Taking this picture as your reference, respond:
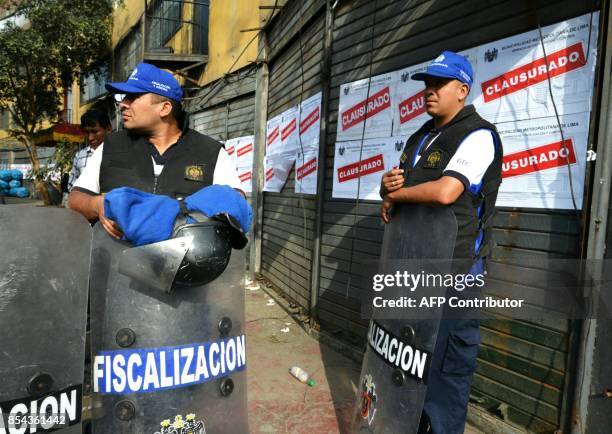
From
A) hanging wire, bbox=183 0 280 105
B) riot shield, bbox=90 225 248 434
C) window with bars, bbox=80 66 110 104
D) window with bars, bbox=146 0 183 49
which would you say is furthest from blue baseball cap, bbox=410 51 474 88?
window with bars, bbox=80 66 110 104

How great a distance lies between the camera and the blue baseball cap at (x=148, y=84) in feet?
6.37

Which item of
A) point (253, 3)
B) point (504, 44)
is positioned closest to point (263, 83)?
point (253, 3)

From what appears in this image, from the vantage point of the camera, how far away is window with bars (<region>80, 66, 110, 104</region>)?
17.1 m

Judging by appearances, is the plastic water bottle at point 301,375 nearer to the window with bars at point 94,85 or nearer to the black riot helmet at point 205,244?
the black riot helmet at point 205,244

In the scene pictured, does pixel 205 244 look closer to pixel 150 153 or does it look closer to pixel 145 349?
pixel 145 349

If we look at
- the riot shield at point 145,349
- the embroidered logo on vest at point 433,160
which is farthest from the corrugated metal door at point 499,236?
the riot shield at point 145,349

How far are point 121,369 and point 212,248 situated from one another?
0.53 metres

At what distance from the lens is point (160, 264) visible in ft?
4.75

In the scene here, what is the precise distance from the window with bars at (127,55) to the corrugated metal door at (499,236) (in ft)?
36.7

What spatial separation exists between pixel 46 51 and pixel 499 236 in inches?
625

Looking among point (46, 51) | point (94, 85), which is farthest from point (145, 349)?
point (94, 85)

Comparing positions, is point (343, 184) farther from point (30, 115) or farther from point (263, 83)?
point (30, 115)

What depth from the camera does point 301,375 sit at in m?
3.73

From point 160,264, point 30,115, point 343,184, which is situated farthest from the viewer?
point 30,115
